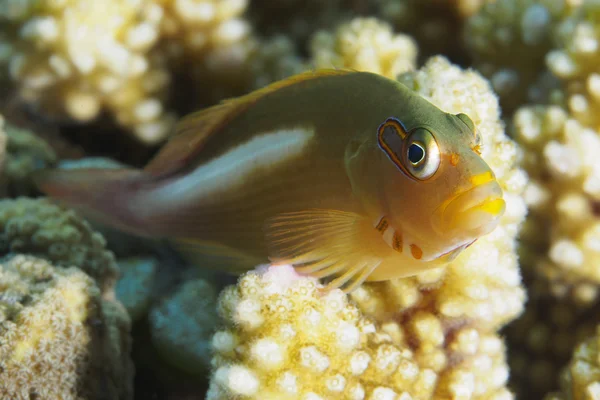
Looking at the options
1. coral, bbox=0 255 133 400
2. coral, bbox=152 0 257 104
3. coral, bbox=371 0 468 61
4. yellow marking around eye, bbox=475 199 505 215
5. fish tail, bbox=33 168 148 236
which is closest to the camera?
yellow marking around eye, bbox=475 199 505 215

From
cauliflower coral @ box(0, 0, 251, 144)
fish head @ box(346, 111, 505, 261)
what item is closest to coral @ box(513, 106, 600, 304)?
fish head @ box(346, 111, 505, 261)

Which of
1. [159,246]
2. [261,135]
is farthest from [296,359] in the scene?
[159,246]

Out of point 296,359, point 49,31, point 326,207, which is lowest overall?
point 296,359

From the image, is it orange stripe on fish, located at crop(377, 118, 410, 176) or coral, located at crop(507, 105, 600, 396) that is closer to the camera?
orange stripe on fish, located at crop(377, 118, 410, 176)

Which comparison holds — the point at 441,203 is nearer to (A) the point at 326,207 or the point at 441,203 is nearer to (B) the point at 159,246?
(A) the point at 326,207

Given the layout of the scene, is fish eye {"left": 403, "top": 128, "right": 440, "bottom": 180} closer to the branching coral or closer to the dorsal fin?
the dorsal fin

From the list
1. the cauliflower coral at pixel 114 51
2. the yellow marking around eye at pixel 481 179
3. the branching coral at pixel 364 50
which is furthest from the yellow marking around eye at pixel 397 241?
the cauliflower coral at pixel 114 51
